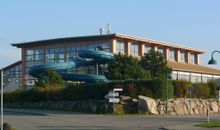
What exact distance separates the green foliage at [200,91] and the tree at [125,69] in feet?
46.5

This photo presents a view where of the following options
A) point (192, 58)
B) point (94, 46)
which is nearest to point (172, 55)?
point (192, 58)

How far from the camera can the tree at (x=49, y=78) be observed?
6762 cm

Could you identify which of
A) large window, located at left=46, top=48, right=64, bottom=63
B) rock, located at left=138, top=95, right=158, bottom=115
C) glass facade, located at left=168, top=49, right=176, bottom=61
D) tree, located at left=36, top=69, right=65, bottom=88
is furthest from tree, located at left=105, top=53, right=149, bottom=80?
glass facade, located at left=168, top=49, right=176, bottom=61

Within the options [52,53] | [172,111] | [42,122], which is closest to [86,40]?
[52,53]

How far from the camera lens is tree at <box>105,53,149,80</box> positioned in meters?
71.5

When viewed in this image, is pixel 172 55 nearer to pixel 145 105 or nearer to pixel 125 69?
pixel 125 69

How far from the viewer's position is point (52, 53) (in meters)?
92.9

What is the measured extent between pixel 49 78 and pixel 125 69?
32.1ft

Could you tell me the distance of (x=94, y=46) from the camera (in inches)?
3369

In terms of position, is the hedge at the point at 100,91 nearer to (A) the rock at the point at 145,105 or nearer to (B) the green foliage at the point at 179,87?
(B) the green foliage at the point at 179,87

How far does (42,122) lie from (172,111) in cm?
1658

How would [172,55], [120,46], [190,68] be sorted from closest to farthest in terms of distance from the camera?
1. [120,46]
2. [190,68]
3. [172,55]

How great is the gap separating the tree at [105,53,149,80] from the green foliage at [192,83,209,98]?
558 inches

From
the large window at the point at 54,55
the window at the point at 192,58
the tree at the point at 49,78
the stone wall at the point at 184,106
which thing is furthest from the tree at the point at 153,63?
the window at the point at 192,58
